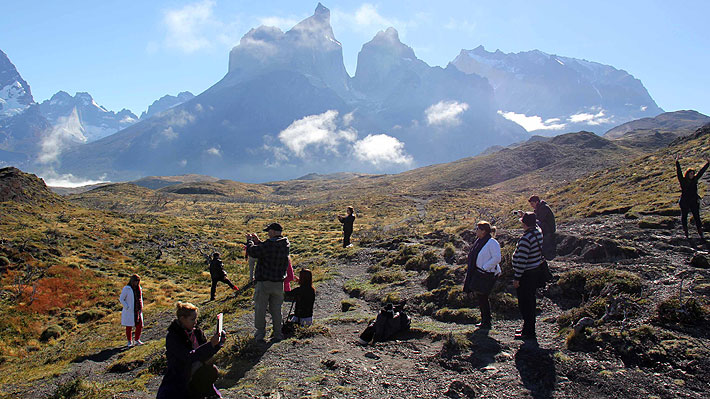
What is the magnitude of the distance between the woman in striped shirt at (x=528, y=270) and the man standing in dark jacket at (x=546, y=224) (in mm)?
5842

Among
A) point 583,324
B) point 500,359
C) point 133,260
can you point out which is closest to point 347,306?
point 500,359

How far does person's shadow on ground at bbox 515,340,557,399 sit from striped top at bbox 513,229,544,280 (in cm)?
143

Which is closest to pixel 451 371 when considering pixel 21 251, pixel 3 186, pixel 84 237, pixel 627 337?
pixel 627 337

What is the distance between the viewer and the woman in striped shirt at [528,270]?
7562 millimetres

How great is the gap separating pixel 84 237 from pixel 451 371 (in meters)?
32.5

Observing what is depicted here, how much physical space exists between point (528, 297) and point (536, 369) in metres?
1.59

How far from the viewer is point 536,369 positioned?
251 inches

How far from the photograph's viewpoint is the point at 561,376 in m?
6.09

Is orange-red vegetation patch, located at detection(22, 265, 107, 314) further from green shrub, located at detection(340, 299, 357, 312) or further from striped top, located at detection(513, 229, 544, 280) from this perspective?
striped top, located at detection(513, 229, 544, 280)

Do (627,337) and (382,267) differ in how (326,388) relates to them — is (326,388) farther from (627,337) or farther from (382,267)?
(382,267)

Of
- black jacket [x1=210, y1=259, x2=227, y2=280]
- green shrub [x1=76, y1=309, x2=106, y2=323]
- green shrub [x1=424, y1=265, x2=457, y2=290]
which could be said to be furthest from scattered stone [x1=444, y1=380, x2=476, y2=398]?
green shrub [x1=76, y1=309, x2=106, y2=323]

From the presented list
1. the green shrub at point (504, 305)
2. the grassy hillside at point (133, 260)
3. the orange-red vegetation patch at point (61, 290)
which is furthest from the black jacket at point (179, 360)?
the orange-red vegetation patch at point (61, 290)

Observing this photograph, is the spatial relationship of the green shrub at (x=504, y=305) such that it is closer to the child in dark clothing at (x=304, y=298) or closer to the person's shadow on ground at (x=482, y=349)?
the person's shadow on ground at (x=482, y=349)

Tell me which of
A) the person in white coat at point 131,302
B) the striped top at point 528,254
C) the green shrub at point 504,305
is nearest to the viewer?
the striped top at point 528,254
